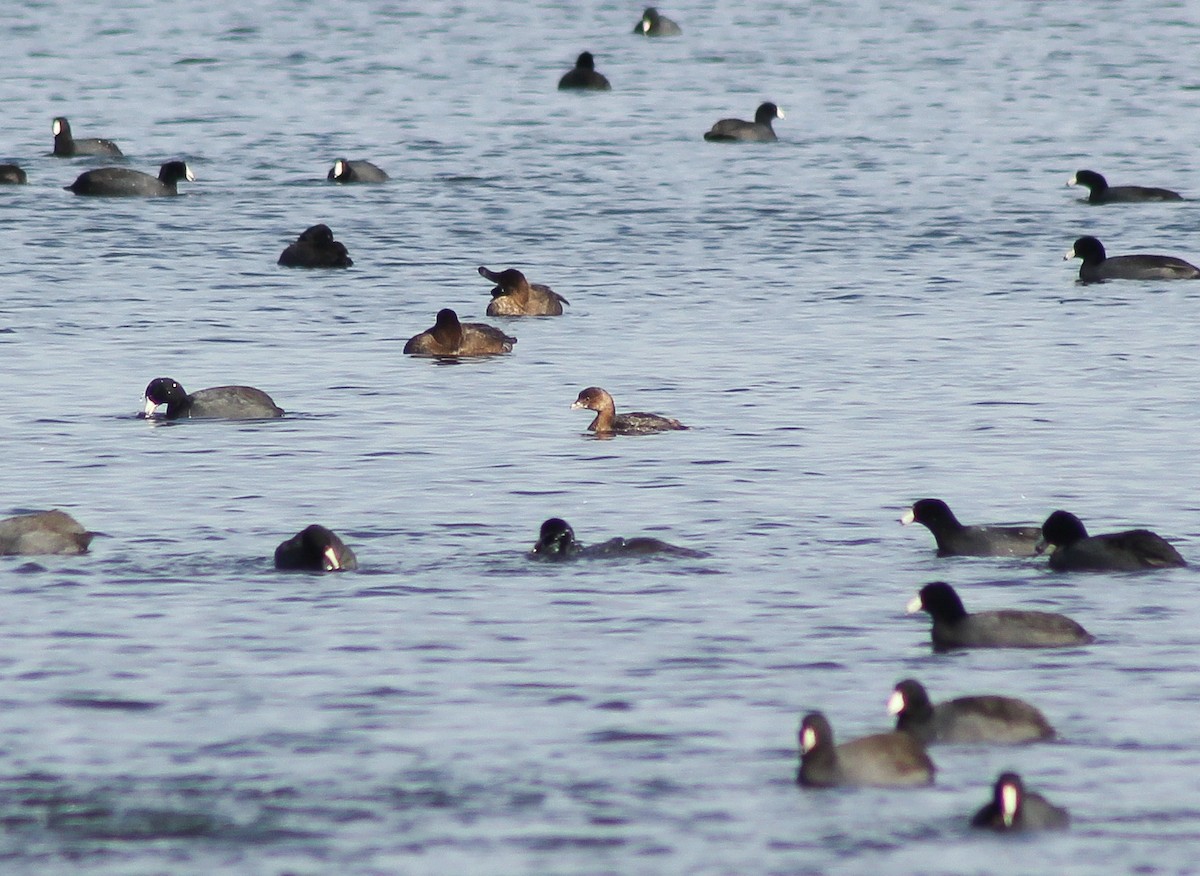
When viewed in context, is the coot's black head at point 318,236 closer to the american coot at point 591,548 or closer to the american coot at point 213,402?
the american coot at point 213,402

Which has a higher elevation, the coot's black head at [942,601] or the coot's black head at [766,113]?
the coot's black head at [766,113]

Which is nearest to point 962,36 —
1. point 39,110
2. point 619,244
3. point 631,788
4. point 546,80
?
point 546,80

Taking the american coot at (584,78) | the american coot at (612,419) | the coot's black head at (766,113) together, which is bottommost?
the american coot at (612,419)

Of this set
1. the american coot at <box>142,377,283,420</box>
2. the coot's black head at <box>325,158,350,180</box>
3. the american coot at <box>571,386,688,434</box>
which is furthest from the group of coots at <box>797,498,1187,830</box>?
the coot's black head at <box>325,158,350,180</box>

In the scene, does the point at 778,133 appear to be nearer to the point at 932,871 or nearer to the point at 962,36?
the point at 962,36

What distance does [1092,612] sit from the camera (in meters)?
17.5

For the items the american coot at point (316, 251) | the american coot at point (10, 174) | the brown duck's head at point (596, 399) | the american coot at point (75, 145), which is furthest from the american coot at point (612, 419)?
the american coot at point (75, 145)

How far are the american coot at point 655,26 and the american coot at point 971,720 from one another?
2092 inches

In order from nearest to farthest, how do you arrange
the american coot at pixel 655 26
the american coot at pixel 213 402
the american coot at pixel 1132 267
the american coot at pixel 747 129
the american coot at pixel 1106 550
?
the american coot at pixel 1106 550 → the american coot at pixel 213 402 → the american coot at pixel 1132 267 → the american coot at pixel 747 129 → the american coot at pixel 655 26

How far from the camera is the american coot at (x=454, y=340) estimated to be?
28.2 metres

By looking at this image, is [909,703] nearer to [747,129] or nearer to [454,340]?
[454,340]

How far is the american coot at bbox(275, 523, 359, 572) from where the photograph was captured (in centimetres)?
1783

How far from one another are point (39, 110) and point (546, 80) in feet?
37.2

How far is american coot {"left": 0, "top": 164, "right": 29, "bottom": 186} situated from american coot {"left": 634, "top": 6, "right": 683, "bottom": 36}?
2657 cm
